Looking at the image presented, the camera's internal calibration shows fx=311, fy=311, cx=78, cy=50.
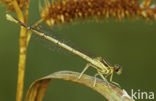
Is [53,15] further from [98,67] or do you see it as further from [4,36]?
[4,36]

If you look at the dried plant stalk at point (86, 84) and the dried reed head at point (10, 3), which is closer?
the dried plant stalk at point (86, 84)

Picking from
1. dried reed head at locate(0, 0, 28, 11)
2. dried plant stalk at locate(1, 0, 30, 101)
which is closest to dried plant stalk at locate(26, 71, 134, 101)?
dried plant stalk at locate(1, 0, 30, 101)

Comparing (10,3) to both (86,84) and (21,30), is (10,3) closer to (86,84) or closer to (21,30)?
(21,30)

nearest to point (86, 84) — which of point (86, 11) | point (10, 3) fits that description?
point (86, 11)

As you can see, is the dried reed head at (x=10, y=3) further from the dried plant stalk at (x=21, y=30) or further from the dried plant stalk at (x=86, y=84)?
the dried plant stalk at (x=86, y=84)

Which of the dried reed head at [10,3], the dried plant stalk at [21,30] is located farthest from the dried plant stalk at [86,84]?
the dried reed head at [10,3]

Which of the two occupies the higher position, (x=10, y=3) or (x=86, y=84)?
(x=10, y=3)

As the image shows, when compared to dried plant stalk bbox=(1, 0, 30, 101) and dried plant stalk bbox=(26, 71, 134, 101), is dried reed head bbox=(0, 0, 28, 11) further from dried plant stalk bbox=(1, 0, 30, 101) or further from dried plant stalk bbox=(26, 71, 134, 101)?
dried plant stalk bbox=(26, 71, 134, 101)
